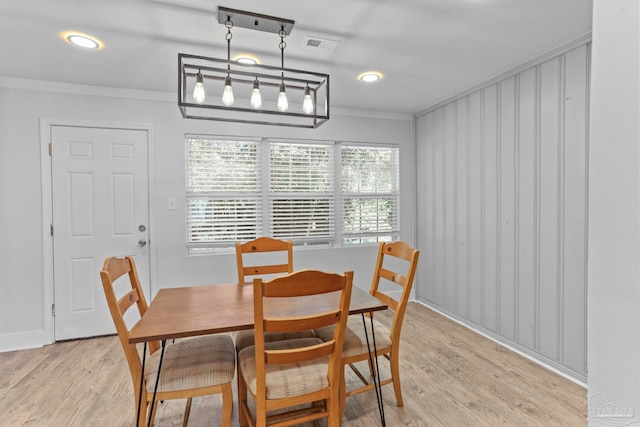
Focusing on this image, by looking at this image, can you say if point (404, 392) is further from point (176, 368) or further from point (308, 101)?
point (308, 101)

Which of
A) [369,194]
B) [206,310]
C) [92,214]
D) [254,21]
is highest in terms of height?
[254,21]

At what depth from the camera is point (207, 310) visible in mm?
1632

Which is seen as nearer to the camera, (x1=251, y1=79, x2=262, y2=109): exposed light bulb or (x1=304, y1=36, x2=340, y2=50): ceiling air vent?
(x1=251, y1=79, x2=262, y2=109): exposed light bulb

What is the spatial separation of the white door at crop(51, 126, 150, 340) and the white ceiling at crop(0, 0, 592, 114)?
57cm

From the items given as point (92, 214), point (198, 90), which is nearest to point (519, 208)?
point (198, 90)

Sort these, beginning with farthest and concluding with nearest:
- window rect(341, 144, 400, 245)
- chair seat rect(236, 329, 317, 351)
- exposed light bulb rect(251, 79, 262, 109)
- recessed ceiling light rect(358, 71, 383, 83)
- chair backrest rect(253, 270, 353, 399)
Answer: window rect(341, 144, 400, 245), recessed ceiling light rect(358, 71, 383, 83), chair seat rect(236, 329, 317, 351), exposed light bulb rect(251, 79, 262, 109), chair backrest rect(253, 270, 353, 399)

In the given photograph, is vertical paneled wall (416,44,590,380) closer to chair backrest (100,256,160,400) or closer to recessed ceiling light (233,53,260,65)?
recessed ceiling light (233,53,260,65)

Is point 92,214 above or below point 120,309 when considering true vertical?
above

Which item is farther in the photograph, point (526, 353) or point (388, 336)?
point (526, 353)

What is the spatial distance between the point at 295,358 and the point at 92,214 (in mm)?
2687

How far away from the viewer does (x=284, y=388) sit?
4.62 feet

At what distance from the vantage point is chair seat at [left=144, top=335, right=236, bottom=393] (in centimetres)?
148

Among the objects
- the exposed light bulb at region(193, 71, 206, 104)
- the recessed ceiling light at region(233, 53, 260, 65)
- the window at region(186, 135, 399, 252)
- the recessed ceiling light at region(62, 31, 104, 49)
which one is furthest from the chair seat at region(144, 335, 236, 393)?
the recessed ceiling light at region(62, 31, 104, 49)

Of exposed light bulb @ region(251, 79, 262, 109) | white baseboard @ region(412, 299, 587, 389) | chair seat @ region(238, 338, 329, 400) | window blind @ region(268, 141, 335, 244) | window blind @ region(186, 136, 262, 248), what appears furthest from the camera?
window blind @ region(268, 141, 335, 244)
